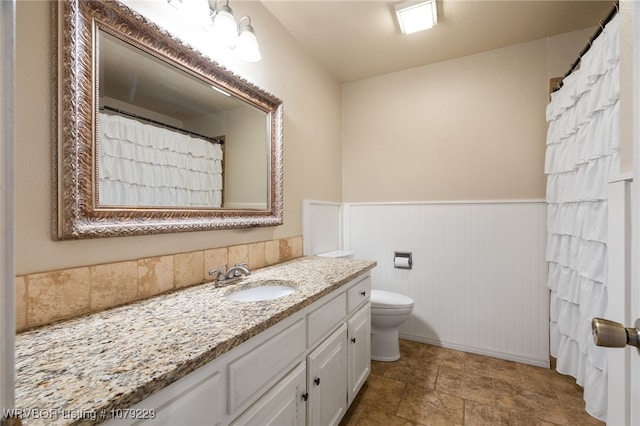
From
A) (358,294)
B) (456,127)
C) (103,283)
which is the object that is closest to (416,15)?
(456,127)

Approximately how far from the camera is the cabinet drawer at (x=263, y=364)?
772 mm

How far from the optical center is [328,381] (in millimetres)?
1283

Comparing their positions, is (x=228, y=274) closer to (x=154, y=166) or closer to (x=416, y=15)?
(x=154, y=166)

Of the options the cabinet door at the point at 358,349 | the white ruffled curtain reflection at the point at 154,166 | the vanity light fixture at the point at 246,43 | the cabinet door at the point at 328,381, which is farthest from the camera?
the cabinet door at the point at 358,349

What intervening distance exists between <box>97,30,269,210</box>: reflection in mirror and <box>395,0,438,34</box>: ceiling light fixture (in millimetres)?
1119

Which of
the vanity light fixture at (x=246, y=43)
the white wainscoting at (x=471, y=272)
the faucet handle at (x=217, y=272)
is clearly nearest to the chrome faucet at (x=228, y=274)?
the faucet handle at (x=217, y=272)

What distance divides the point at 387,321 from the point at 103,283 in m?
1.76

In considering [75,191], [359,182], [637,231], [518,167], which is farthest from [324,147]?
[637,231]

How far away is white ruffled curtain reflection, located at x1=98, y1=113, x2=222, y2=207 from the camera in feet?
3.26

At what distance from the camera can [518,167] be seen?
7.11 ft

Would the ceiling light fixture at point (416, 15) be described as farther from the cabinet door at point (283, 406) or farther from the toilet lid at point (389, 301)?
the cabinet door at point (283, 406)

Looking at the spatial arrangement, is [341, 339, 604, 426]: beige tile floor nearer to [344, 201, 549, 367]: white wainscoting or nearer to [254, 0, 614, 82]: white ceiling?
[344, 201, 549, 367]: white wainscoting

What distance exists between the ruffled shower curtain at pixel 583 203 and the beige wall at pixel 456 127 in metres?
0.23

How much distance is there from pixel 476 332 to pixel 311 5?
8.82 ft
